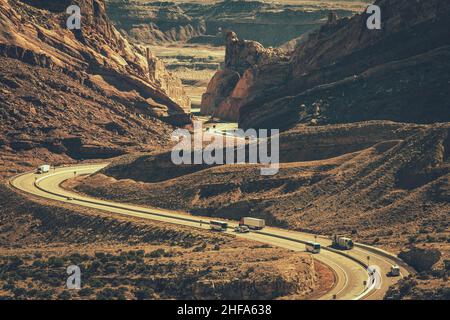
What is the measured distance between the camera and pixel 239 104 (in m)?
191

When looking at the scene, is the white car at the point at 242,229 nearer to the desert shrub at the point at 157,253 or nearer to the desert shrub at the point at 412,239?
the desert shrub at the point at 157,253

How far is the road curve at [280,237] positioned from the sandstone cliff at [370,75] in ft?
76.2

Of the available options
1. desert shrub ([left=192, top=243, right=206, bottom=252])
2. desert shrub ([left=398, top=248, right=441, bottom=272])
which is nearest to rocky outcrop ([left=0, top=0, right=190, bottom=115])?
desert shrub ([left=192, top=243, right=206, bottom=252])

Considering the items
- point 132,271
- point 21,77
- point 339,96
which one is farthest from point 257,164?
point 21,77

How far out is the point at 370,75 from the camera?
155000 millimetres

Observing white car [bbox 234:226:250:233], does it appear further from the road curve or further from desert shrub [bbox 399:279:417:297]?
desert shrub [bbox 399:279:417:297]

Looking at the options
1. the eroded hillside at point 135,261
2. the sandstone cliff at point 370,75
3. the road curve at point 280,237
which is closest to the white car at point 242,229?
the road curve at point 280,237

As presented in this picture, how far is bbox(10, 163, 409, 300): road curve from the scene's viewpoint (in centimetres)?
10450

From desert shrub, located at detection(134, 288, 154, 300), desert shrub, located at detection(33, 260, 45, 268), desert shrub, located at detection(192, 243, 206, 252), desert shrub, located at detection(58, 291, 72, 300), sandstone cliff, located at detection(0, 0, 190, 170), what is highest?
sandstone cliff, located at detection(0, 0, 190, 170)

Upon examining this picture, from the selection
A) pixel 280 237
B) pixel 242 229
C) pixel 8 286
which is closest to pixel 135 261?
pixel 8 286

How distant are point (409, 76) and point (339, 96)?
8923 millimetres

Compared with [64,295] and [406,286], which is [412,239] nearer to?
[406,286]

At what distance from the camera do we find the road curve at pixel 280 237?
4114 inches

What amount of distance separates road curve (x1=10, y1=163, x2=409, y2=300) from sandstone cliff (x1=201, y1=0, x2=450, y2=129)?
23.2 m
